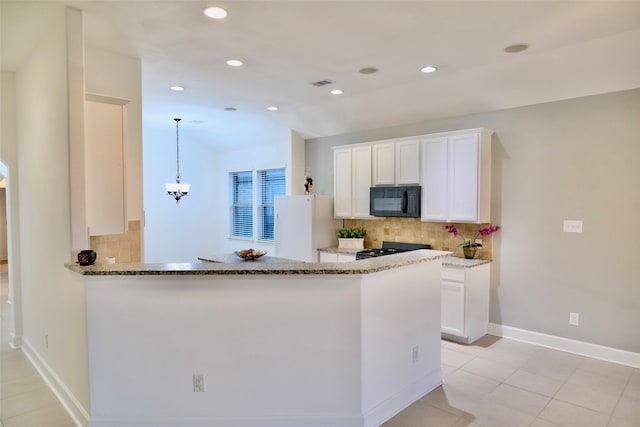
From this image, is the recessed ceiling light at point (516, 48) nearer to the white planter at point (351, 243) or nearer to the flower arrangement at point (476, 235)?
the flower arrangement at point (476, 235)

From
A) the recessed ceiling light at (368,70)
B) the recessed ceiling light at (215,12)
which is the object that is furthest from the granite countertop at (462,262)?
the recessed ceiling light at (215,12)

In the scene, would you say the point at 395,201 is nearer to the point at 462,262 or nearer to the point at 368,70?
the point at 462,262

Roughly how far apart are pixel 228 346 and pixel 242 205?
18.7 ft

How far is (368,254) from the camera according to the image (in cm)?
514

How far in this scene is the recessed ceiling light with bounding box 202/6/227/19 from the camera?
2.64 m

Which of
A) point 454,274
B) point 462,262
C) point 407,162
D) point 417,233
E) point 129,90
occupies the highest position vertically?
point 129,90

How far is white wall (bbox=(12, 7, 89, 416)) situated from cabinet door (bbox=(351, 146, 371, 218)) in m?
3.63

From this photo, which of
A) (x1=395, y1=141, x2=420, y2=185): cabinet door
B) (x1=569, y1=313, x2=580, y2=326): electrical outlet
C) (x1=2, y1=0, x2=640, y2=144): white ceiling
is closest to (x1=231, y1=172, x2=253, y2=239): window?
(x1=2, y1=0, x2=640, y2=144): white ceiling

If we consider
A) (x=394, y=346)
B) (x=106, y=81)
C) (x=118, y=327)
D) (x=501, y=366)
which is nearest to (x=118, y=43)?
(x=106, y=81)

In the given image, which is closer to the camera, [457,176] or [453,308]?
[453,308]

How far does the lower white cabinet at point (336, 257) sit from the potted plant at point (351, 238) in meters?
0.29

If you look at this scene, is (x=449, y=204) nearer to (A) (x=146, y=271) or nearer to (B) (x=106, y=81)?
(A) (x=146, y=271)

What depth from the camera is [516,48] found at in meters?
3.29

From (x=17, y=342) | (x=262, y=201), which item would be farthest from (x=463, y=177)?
(x=17, y=342)
